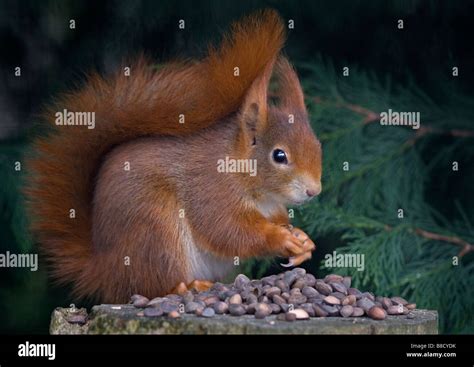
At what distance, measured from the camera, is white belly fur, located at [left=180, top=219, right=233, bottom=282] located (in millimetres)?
3523

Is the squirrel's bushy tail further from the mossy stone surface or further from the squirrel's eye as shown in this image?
the mossy stone surface

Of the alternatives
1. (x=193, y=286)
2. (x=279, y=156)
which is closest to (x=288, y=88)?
(x=279, y=156)

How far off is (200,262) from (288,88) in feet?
2.39

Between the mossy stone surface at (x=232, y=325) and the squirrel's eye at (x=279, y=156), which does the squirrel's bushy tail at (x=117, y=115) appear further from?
the mossy stone surface at (x=232, y=325)

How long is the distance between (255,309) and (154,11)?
1.46 m

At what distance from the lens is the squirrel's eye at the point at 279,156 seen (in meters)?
3.54

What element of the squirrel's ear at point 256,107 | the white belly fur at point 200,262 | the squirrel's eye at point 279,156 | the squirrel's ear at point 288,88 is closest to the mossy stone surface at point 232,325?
the white belly fur at point 200,262

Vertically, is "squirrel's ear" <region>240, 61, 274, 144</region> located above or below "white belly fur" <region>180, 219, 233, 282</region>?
above

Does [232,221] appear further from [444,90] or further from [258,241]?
[444,90]

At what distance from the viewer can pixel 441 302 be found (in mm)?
3979

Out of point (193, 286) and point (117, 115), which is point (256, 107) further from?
point (193, 286)

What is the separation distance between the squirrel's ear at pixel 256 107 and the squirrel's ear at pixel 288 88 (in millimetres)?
122

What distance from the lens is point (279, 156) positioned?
3.55 metres

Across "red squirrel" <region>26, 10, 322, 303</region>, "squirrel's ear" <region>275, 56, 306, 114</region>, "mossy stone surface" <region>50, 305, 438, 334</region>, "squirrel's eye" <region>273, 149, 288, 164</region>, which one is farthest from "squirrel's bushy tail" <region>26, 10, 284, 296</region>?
"mossy stone surface" <region>50, 305, 438, 334</region>
